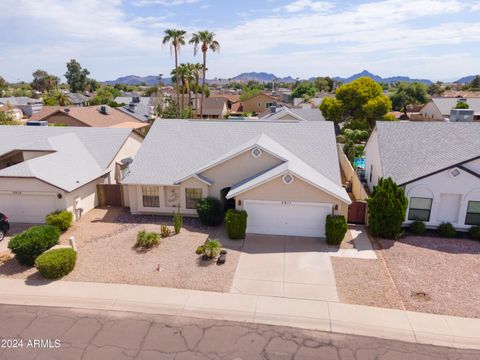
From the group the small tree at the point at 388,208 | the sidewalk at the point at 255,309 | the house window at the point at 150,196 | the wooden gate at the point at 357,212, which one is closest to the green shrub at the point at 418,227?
the small tree at the point at 388,208

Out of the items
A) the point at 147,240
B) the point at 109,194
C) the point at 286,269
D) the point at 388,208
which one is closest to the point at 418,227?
the point at 388,208

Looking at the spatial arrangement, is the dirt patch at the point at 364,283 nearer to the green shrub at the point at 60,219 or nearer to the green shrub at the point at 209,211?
the green shrub at the point at 209,211

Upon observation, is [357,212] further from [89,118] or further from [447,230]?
[89,118]

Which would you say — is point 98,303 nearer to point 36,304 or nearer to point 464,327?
point 36,304

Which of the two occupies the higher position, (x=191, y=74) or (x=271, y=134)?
(x=191, y=74)

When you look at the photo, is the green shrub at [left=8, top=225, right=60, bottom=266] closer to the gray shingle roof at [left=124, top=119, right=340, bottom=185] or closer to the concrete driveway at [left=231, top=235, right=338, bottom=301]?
the gray shingle roof at [left=124, top=119, right=340, bottom=185]

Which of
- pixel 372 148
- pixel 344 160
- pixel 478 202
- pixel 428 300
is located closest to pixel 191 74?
pixel 344 160
